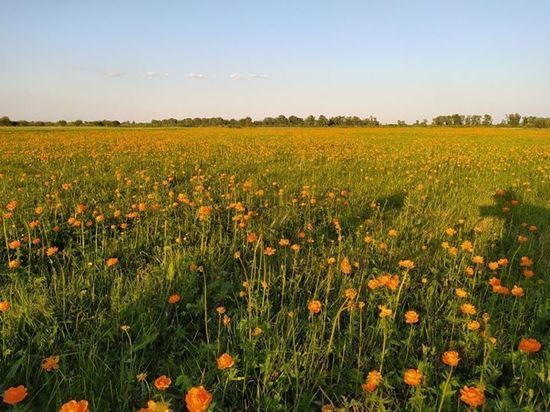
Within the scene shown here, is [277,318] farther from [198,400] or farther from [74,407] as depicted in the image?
[74,407]

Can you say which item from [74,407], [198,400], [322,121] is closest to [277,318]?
[198,400]

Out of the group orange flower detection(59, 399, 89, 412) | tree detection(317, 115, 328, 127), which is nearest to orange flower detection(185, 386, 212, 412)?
orange flower detection(59, 399, 89, 412)

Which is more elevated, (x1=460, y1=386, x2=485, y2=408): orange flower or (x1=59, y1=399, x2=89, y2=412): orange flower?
(x1=59, y1=399, x2=89, y2=412): orange flower

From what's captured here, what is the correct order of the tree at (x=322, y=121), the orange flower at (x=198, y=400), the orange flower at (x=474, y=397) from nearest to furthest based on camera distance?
the orange flower at (x=198, y=400), the orange flower at (x=474, y=397), the tree at (x=322, y=121)

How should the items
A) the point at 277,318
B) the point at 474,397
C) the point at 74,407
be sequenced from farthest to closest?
the point at 277,318, the point at 474,397, the point at 74,407

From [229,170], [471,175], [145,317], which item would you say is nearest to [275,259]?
[145,317]

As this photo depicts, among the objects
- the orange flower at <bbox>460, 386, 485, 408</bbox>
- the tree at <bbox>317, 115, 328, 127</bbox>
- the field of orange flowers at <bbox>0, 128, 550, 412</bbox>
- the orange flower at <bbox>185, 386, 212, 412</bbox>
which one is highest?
the tree at <bbox>317, 115, 328, 127</bbox>

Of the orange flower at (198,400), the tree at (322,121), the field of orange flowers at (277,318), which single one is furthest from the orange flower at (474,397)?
the tree at (322,121)

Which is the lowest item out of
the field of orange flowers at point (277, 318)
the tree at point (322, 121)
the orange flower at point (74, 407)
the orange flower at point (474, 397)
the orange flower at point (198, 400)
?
the field of orange flowers at point (277, 318)

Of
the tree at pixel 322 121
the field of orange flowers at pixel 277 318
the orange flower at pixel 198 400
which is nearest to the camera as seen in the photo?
the orange flower at pixel 198 400

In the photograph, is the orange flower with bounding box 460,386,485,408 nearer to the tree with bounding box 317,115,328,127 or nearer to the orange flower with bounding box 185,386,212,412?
the orange flower with bounding box 185,386,212,412

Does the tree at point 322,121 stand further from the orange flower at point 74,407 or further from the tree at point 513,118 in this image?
the orange flower at point 74,407

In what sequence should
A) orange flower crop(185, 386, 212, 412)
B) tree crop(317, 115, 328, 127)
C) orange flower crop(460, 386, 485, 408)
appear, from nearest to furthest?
orange flower crop(185, 386, 212, 412) → orange flower crop(460, 386, 485, 408) → tree crop(317, 115, 328, 127)

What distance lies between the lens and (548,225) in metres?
4.43
